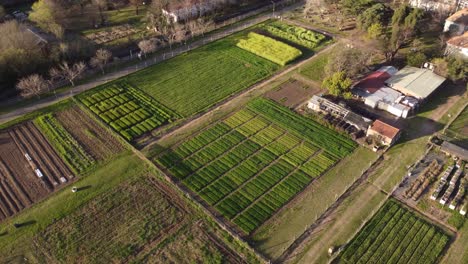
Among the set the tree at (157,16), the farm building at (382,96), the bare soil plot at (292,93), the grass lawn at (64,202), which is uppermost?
the tree at (157,16)

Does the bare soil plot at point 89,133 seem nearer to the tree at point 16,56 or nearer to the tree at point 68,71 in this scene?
the tree at point 68,71

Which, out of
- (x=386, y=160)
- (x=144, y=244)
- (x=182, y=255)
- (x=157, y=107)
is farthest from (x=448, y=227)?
(x=157, y=107)

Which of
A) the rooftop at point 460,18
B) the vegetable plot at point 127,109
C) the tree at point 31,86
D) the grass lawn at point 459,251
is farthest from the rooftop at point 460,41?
the tree at point 31,86

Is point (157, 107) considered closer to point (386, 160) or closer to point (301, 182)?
point (301, 182)

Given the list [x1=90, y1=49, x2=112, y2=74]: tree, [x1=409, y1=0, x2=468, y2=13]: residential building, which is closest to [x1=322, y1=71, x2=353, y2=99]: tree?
[x1=409, y1=0, x2=468, y2=13]: residential building

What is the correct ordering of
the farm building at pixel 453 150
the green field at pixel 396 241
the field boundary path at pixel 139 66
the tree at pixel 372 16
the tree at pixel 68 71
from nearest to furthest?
the green field at pixel 396 241
the farm building at pixel 453 150
the field boundary path at pixel 139 66
the tree at pixel 68 71
the tree at pixel 372 16

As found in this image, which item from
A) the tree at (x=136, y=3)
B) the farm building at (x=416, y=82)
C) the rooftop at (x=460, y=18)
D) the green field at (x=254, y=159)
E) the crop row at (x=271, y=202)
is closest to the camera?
the crop row at (x=271, y=202)
